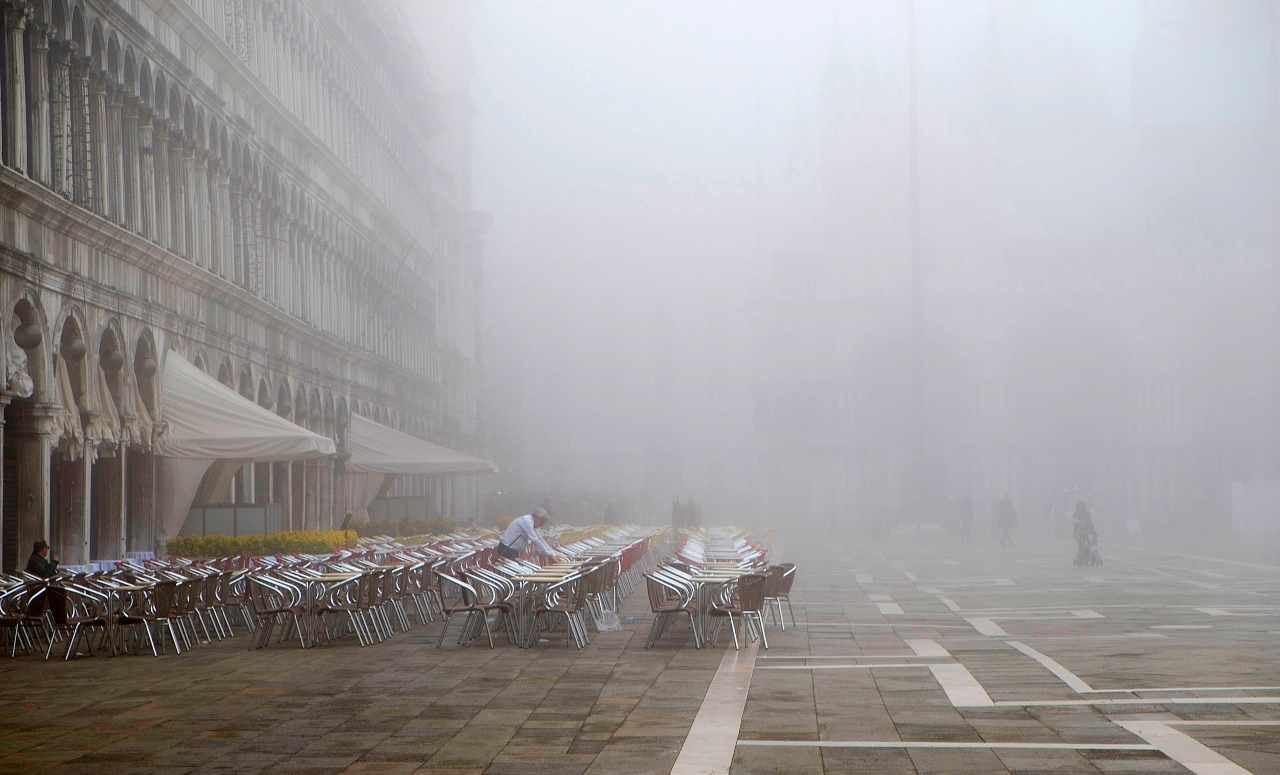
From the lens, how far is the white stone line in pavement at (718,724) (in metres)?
9.15

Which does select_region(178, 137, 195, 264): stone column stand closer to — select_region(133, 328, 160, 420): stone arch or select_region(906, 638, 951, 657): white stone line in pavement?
select_region(133, 328, 160, 420): stone arch

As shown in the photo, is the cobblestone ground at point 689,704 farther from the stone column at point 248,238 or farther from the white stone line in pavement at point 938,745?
the stone column at point 248,238

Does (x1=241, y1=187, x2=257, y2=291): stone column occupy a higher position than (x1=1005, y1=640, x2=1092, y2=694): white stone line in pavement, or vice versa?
(x1=241, y1=187, x2=257, y2=291): stone column

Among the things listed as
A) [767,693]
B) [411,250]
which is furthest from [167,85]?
[411,250]

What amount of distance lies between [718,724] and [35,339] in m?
16.5

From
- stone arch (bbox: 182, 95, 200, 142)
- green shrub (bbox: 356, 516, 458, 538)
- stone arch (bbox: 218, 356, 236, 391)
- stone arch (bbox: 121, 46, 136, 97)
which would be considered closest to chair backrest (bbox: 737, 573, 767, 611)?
stone arch (bbox: 121, 46, 136, 97)

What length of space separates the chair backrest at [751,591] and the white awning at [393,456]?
2062 cm

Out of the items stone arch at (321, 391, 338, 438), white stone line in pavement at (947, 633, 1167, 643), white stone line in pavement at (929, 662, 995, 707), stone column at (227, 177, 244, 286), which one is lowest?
white stone line in pavement at (947, 633, 1167, 643)

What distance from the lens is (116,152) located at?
2880cm

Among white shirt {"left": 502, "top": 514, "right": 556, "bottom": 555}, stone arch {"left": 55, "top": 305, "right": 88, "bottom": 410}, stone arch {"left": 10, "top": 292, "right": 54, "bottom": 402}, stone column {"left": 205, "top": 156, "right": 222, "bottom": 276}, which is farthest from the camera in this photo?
stone column {"left": 205, "top": 156, "right": 222, "bottom": 276}

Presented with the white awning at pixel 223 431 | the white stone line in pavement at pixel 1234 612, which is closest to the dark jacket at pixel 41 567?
the white awning at pixel 223 431

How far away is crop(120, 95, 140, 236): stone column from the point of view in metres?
29.5

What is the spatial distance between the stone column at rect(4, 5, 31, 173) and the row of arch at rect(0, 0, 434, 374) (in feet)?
0.07

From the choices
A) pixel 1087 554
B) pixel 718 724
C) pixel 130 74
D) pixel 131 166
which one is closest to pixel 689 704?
pixel 718 724
